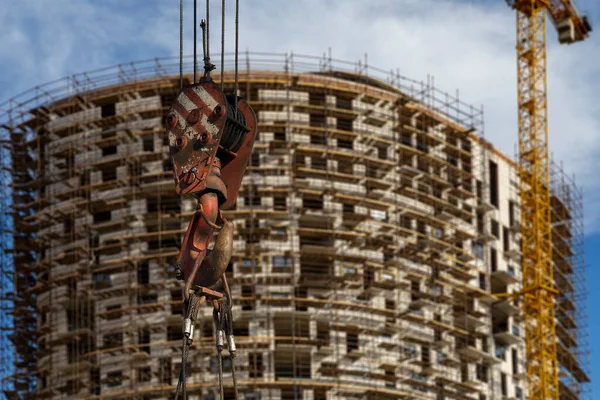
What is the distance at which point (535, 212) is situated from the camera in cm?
10412

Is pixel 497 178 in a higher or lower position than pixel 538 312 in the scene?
higher

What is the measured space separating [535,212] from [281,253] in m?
22.7

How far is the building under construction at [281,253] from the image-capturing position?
88.4 meters

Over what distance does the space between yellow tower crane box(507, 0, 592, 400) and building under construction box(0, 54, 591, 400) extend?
5.43 feet

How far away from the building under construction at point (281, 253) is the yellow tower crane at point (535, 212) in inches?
65.2

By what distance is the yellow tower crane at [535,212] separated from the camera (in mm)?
101250

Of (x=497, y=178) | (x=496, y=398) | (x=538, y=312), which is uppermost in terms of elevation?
(x=497, y=178)

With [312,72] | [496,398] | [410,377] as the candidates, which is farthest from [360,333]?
[312,72]

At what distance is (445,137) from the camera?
10181 centimetres

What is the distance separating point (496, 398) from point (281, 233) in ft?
62.6

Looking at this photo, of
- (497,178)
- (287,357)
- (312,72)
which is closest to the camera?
(287,357)

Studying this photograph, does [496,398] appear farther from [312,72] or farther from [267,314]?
[312,72]

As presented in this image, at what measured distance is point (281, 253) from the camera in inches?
3553

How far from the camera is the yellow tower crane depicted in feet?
332
